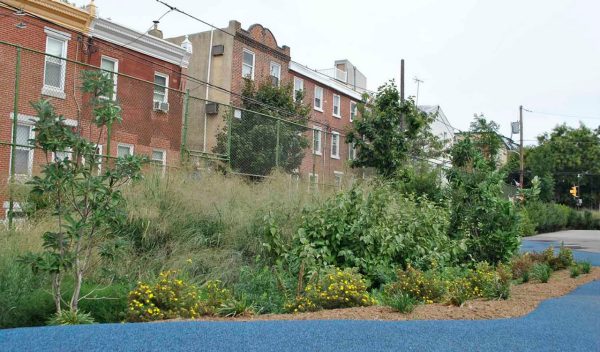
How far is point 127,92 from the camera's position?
41.2 feet

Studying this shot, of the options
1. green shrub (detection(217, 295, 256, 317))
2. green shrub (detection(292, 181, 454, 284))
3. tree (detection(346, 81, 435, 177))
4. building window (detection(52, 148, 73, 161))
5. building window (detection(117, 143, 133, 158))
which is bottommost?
green shrub (detection(217, 295, 256, 317))

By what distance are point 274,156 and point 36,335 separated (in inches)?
456

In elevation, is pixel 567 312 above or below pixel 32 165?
below

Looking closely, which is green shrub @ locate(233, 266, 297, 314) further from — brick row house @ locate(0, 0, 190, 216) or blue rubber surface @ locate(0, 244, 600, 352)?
brick row house @ locate(0, 0, 190, 216)

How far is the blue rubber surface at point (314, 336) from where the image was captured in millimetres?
3914

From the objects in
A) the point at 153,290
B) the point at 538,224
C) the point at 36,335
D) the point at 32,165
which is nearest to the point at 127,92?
the point at 32,165

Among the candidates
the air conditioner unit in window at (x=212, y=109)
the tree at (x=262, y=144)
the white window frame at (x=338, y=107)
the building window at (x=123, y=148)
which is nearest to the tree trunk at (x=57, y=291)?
the building window at (x=123, y=148)

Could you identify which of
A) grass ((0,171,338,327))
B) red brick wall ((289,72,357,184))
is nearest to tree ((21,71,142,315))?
grass ((0,171,338,327))

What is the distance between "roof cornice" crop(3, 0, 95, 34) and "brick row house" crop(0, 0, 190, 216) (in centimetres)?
3

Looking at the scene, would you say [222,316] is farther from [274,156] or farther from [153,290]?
[274,156]

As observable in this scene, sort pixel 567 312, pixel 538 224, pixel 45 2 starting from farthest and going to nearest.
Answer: pixel 538 224, pixel 45 2, pixel 567 312

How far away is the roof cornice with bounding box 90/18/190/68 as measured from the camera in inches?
780

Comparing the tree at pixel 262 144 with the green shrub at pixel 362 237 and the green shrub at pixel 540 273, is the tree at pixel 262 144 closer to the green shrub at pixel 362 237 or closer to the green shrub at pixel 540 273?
the green shrub at pixel 362 237

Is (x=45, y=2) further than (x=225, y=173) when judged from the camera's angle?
Yes
